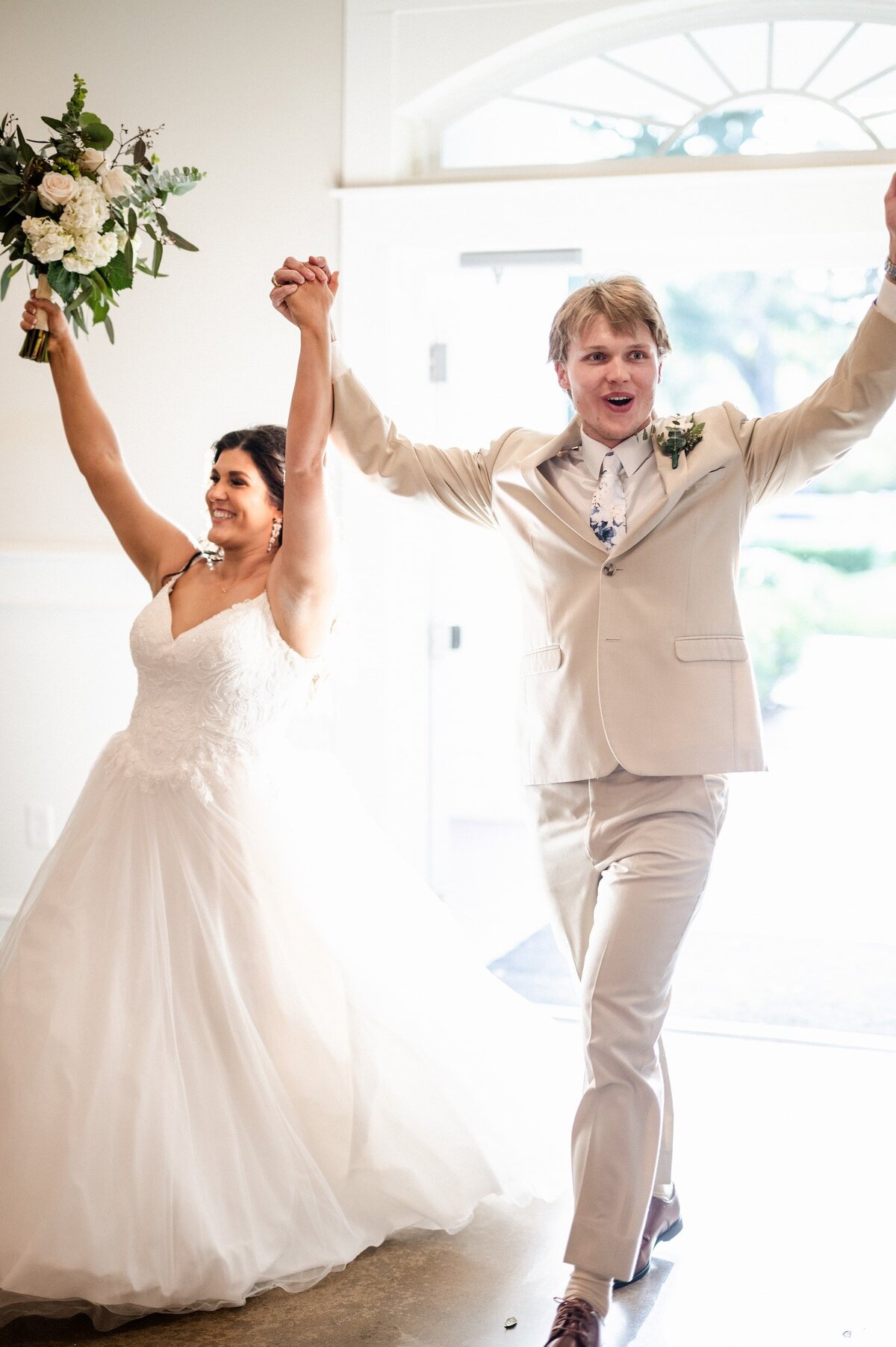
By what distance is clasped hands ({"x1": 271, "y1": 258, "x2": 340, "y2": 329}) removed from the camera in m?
2.57

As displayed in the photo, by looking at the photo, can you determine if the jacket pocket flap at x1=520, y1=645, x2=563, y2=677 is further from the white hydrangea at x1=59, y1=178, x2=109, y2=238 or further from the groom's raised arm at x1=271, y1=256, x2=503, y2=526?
the white hydrangea at x1=59, y1=178, x2=109, y2=238

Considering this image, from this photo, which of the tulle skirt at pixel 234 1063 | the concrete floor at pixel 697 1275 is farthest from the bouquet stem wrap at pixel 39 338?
the concrete floor at pixel 697 1275

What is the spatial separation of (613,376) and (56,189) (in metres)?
1.19

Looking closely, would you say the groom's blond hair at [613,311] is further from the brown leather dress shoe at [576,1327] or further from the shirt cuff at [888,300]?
the brown leather dress shoe at [576,1327]

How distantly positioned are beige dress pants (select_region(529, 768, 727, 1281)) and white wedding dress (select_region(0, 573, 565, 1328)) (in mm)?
467

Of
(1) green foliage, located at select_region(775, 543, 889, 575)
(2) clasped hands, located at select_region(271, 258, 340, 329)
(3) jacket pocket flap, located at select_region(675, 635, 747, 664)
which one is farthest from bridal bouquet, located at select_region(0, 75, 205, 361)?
(1) green foliage, located at select_region(775, 543, 889, 575)

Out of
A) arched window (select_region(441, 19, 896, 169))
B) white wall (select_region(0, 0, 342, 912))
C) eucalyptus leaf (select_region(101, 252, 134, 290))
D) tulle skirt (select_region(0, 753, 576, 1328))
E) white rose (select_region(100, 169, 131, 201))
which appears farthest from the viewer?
white wall (select_region(0, 0, 342, 912))

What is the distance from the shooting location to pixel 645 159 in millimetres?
4000

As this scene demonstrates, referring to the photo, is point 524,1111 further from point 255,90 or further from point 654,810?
point 255,90

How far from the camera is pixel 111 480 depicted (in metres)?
3.00

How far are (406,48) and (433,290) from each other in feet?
2.39

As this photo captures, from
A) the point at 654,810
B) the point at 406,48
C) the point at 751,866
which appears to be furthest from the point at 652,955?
the point at 751,866

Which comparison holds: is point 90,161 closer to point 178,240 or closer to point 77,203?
point 77,203

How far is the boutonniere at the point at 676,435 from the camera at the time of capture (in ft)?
7.87
